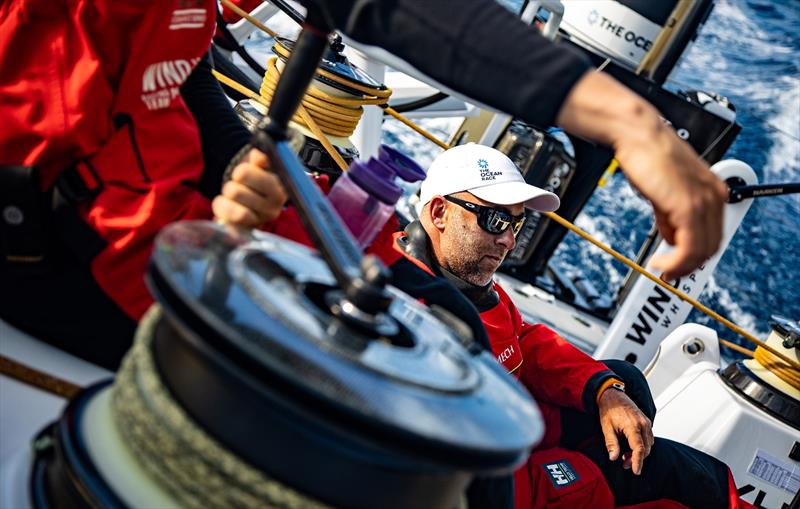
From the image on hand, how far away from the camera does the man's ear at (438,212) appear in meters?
2.29

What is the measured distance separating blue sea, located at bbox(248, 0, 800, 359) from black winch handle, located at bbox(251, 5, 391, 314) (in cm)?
781

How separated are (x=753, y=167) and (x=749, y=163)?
11cm

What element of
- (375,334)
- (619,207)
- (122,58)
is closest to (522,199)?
(122,58)

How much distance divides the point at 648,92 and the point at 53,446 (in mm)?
5417

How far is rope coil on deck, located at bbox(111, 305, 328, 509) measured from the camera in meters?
0.70

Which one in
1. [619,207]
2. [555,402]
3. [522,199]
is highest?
[522,199]

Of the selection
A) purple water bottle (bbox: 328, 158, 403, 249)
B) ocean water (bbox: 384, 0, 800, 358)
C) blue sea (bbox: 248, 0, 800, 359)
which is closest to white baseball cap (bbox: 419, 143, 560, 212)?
purple water bottle (bbox: 328, 158, 403, 249)

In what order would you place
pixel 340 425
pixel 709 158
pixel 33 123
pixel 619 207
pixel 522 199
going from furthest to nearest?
Answer: pixel 619 207 < pixel 709 158 < pixel 522 199 < pixel 33 123 < pixel 340 425

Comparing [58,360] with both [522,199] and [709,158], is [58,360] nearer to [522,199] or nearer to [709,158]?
[522,199]

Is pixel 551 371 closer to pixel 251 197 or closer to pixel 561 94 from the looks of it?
pixel 251 197

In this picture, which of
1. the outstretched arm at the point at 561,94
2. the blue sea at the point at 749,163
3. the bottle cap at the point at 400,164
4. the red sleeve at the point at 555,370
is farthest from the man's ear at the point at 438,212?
the blue sea at the point at 749,163

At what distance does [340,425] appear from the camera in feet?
2.17

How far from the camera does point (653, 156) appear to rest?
715 mm

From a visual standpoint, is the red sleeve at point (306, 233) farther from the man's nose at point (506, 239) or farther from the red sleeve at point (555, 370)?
the red sleeve at point (555, 370)
